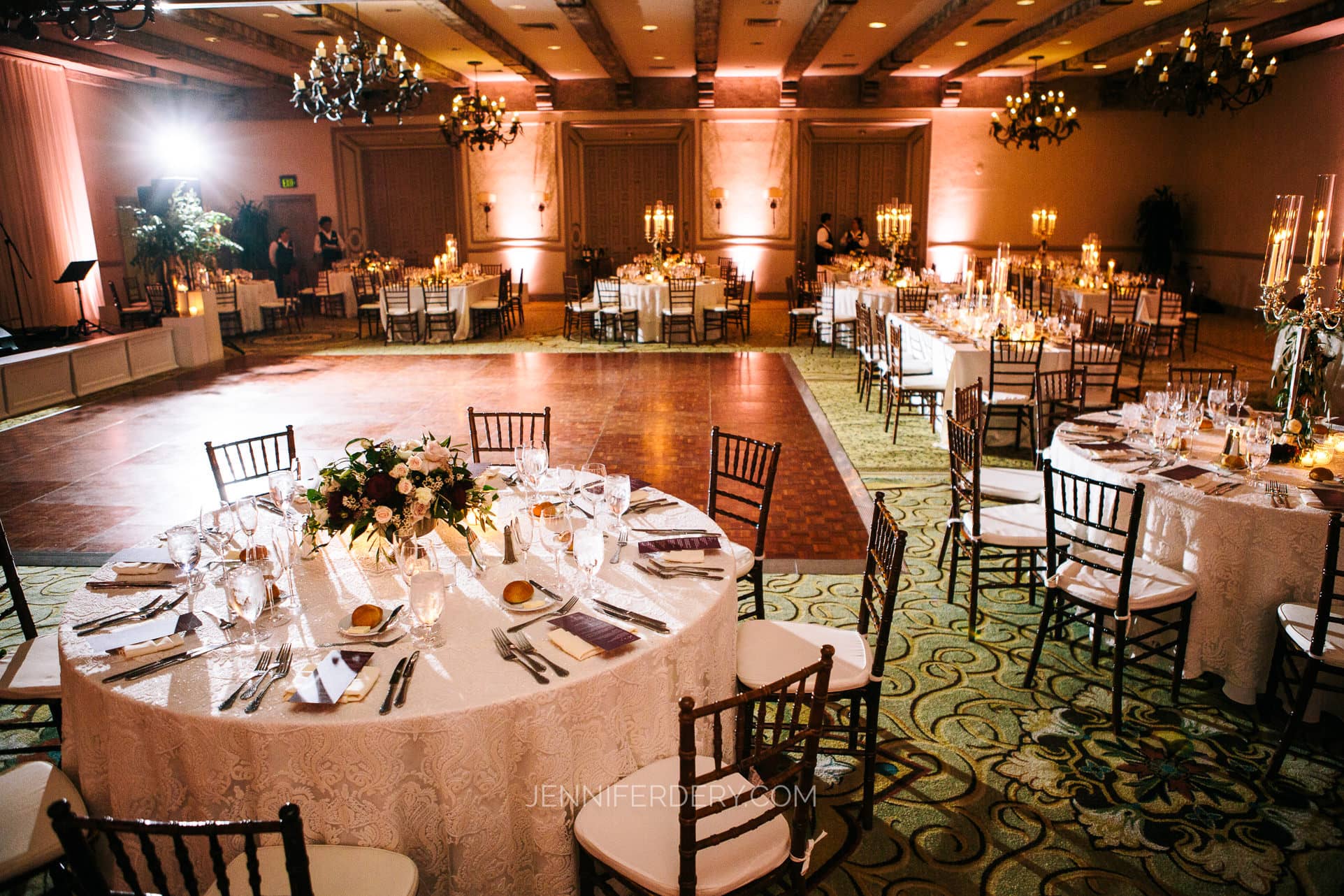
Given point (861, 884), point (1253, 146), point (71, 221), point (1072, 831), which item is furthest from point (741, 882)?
point (1253, 146)

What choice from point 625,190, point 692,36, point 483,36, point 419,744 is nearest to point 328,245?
point 625,190

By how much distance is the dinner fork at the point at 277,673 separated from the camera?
1984mm

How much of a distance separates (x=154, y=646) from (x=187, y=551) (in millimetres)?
362

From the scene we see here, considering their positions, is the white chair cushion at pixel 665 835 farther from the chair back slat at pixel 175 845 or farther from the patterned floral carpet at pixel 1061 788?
the chair back slat at pixel 175 845

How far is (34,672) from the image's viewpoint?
106 inches

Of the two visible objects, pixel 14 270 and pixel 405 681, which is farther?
pixel 14 270

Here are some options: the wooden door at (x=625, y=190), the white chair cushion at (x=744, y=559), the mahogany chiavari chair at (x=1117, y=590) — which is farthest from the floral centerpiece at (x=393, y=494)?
the wooden door at (x=625, y=190)

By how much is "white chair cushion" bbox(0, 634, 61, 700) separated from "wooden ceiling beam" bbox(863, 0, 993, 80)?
33.5 ft

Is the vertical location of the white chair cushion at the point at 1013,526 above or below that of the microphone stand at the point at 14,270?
below

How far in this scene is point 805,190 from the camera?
56.0 ft

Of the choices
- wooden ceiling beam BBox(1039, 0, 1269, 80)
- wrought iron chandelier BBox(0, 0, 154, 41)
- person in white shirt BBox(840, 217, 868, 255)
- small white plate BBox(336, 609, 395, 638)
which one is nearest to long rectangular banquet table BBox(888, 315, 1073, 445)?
small white plate BBox(336, 609, 395, 638)

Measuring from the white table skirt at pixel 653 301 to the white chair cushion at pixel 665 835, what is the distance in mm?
10256

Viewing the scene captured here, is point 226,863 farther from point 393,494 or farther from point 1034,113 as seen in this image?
point 1034,113

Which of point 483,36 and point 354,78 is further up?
point 483,36
